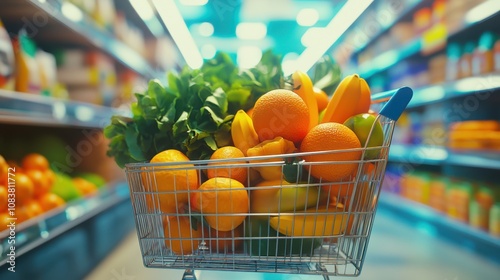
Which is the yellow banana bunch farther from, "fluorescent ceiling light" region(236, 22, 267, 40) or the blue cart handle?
"fluorescent ceiling light" region(236, 22, 267, 40)

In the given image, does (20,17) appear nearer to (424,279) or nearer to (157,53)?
(424,279)

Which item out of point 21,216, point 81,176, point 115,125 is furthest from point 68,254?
point 81,176

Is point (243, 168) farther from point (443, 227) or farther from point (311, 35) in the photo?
point (311, 35)

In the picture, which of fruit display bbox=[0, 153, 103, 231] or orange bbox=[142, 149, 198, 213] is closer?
orange bbox=[142, 149, 198, 213]

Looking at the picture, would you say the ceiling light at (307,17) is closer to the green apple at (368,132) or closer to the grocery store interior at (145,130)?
the grocery store interior at (145,130)

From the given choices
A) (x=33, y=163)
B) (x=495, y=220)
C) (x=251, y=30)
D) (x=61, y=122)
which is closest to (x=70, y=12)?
(x=61, y=122)

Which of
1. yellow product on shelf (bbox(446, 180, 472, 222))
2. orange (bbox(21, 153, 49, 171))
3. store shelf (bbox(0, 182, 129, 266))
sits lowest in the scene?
yellow product on shelf (bbox(446, 180, 472, 222))

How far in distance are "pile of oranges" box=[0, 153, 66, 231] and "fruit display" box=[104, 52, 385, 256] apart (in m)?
0.78

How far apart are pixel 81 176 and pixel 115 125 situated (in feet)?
6.14

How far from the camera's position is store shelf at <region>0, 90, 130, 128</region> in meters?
1.29

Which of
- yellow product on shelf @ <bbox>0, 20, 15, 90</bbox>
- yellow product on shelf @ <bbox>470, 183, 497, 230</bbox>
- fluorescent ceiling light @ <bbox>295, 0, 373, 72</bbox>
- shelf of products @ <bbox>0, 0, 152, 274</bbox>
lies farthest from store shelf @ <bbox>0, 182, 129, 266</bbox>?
yellow product on shelf @ <bbox>470, 183, 497, 230</bbox>

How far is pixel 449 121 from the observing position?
3.02 meters

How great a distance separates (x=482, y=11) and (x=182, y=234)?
2.42 m

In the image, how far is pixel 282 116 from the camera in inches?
28.9
